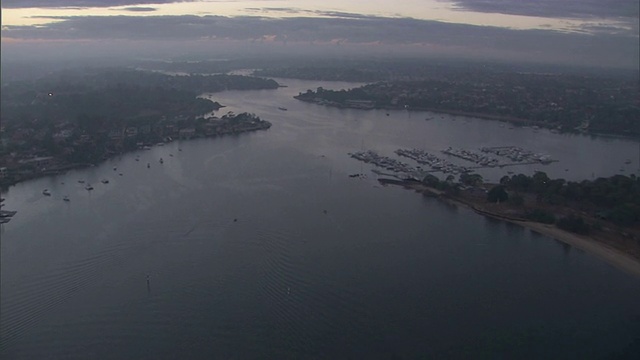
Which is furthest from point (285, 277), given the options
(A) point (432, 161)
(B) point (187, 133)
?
(B) point (187, 133)

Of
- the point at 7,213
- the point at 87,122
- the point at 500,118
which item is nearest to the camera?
the point at 7,213

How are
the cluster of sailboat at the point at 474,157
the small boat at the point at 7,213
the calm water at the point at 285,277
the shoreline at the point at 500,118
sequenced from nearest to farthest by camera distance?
the calm water at the point at 285,277 → the small boat at the point at 7,213 → the cluster of sailboat at the point at 474,157 → the shoreline at the point at 500,118

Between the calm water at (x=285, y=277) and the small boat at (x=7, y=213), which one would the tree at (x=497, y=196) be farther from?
the small boat at (x=7, y=213)

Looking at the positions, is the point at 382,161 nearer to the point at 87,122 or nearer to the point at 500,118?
the point at 87,122

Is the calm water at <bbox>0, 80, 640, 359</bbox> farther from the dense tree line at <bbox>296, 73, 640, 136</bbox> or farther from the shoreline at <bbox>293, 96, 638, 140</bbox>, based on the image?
the dense tree line at <bbox>296, 73, 640, 136</bbox>

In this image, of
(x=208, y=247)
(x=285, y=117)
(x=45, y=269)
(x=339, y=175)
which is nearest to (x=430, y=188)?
(x=339, y=175)

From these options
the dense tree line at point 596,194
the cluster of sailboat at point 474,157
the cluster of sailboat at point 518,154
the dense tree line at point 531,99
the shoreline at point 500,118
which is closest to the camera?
the dense tree line at point 596,194

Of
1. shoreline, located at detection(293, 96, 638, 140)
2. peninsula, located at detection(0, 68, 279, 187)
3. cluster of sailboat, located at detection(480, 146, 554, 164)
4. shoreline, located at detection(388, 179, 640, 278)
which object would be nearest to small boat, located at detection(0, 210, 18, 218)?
peninsula, located at detection(0, 68, 279, 187)

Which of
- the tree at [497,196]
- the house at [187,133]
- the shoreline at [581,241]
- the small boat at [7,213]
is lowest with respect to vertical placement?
the house at [187,133]

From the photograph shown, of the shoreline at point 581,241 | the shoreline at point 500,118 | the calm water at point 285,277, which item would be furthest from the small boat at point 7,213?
the shoreline at point 500,118
